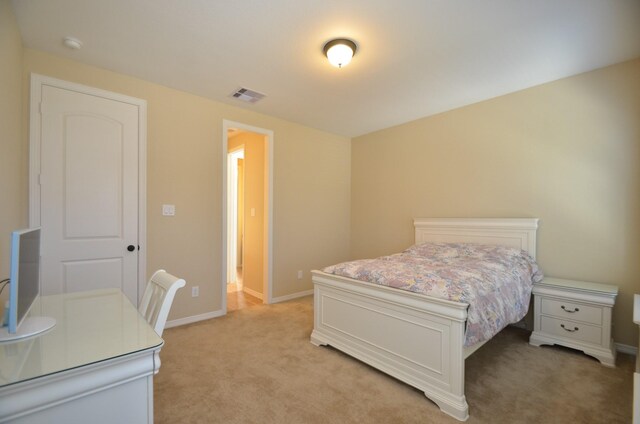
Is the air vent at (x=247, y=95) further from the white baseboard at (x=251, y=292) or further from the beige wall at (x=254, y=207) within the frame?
the white baseboard at (x=251, y=292)

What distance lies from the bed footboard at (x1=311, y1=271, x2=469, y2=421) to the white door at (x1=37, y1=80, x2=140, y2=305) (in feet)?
6.30

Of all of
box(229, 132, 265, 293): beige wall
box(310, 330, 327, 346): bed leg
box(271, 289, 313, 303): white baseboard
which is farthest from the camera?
box(229, 132, 265, 293): beige wall

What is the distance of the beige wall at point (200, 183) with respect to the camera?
9.81 feet

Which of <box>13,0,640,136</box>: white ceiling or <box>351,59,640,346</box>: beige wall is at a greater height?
<box>13,0,640,136</box>: white ceiling

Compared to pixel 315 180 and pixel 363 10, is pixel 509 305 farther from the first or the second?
pixel 315 180

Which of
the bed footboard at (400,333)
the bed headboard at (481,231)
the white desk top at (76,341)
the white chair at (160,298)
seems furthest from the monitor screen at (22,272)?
the bed headboard at (481,231)

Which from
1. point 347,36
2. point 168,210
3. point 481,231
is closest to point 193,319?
point 168,210

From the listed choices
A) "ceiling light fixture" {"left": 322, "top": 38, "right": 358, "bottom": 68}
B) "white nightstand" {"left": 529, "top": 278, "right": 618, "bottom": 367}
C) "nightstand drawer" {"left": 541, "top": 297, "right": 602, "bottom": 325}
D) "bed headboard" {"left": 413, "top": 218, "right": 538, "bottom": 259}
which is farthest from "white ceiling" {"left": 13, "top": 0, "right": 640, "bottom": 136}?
"nightstand drawer" {"left": 541, "top": 297, "right": 602, "bottom": 325}

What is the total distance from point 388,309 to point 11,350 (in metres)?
1.94

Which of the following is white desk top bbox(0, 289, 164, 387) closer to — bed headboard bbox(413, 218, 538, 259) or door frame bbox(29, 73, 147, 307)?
door frame bbox(29, 73, 147, 307)

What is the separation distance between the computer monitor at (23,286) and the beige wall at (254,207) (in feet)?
10.2

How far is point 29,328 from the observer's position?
1.08m

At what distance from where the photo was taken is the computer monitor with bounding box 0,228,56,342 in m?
0.89

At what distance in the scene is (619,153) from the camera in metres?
2.61
